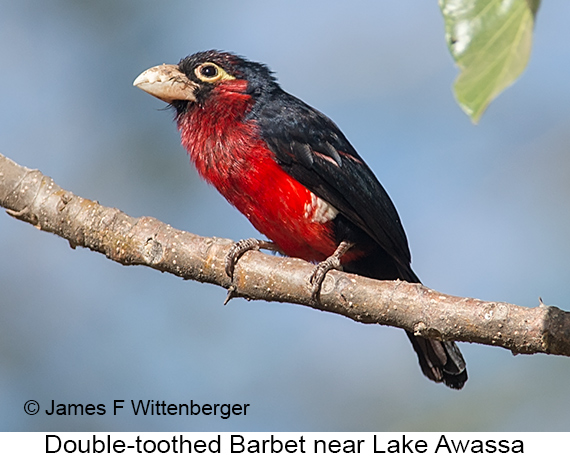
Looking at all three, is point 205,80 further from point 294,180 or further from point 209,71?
point 294,180

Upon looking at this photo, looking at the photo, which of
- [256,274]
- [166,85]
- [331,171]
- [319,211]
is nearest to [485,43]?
[256,274]

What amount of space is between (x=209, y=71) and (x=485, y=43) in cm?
303

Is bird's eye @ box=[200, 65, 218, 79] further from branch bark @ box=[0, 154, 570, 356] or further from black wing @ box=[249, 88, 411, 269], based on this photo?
branch bark @ box=[0, 154, 570, 356]

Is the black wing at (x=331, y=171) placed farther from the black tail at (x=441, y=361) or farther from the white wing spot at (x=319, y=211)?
the black tail at (x=441, y=361)

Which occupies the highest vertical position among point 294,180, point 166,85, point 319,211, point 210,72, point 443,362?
point 210,72

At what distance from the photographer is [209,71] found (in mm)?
3902

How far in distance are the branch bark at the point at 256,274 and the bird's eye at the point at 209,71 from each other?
1.29m

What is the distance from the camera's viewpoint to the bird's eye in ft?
12.8

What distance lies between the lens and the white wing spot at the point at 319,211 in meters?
3.45

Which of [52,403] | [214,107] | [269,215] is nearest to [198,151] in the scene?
[214,107]

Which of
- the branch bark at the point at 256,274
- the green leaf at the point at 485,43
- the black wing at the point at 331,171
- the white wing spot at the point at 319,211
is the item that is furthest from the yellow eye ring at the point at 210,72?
the green leaf at the point at 485,43

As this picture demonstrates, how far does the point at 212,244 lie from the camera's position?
2.85 meters

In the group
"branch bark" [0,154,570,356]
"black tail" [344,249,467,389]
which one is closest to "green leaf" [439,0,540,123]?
"branch bark" [0,154,570,356]

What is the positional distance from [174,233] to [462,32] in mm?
1992
